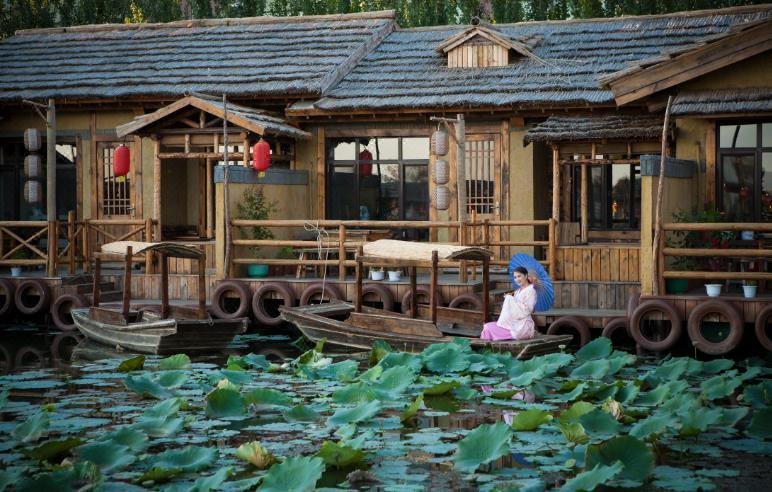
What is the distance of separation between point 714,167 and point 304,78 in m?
7.27

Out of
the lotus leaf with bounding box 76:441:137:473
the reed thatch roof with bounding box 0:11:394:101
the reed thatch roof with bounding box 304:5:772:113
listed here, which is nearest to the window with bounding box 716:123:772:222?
the reed thatch roof with bounding box 304:5:772:113

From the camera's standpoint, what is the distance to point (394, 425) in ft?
33.7

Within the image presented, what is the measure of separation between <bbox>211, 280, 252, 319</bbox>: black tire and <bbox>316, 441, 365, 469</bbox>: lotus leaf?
29.6 ft

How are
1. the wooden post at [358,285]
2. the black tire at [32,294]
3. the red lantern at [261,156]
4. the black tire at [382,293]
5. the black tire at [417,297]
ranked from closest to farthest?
the wooden post at [358,285], the black tire at [417,297], the black tire at [382,293], the black tire at [32,294], the red lantern at [261,156]

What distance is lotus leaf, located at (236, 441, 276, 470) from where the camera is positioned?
8742 millimetres

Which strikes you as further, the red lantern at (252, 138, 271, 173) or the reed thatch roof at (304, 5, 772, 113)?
the reed thatch roof at (304, 5, 772, 113)

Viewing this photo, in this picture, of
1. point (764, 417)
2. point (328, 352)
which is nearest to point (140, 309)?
point (328, 352)

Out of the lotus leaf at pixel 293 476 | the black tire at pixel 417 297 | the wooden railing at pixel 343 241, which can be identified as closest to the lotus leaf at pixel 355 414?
the lotus leaf at pixel 293 476

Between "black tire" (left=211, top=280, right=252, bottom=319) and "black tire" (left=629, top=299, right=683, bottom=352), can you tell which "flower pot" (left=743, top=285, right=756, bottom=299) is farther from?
"black tire" (left=211, top=280, right=252, bottom=319)

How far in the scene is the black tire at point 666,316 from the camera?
14883 mm

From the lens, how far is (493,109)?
19.9m

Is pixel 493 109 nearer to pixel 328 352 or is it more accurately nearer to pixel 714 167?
pixel 714 167

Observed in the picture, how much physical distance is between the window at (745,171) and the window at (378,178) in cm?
547

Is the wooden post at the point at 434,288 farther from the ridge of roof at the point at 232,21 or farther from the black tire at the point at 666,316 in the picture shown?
the ridge of roof at the point at 232,21
